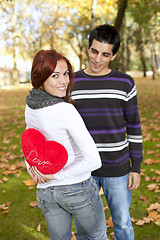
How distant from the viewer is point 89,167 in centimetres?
172

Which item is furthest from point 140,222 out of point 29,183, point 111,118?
point 29,183

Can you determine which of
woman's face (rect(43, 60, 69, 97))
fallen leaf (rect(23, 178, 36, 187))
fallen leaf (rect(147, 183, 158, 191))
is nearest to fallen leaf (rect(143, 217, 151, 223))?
fallen leaf (rect(147, 183, 158, 191))

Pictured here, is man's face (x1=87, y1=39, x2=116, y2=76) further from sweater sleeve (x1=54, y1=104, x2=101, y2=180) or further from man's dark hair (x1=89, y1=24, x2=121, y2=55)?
sweater sleeve (x1=54, y1=104, x2=101, y2=180)

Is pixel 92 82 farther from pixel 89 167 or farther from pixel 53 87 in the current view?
pixel 89 167

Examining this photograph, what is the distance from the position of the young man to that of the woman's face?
0.69 metres

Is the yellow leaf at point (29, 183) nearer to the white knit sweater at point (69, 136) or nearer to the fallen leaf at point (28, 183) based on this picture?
the fallen leaf at point (28, 183)

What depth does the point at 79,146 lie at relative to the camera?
167 centimetres

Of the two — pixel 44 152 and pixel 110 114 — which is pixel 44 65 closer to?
pixel 44 152

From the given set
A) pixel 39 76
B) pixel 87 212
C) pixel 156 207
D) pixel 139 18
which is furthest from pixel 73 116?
pixel 139 18

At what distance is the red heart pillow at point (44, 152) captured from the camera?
1672 mm

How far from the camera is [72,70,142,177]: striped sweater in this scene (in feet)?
7.85

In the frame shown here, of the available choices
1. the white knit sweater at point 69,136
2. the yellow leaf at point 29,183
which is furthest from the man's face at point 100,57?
the yellow leaf at point 29,183

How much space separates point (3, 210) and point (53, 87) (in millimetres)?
3308

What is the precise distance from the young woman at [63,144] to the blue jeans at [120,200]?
20.6 inches
